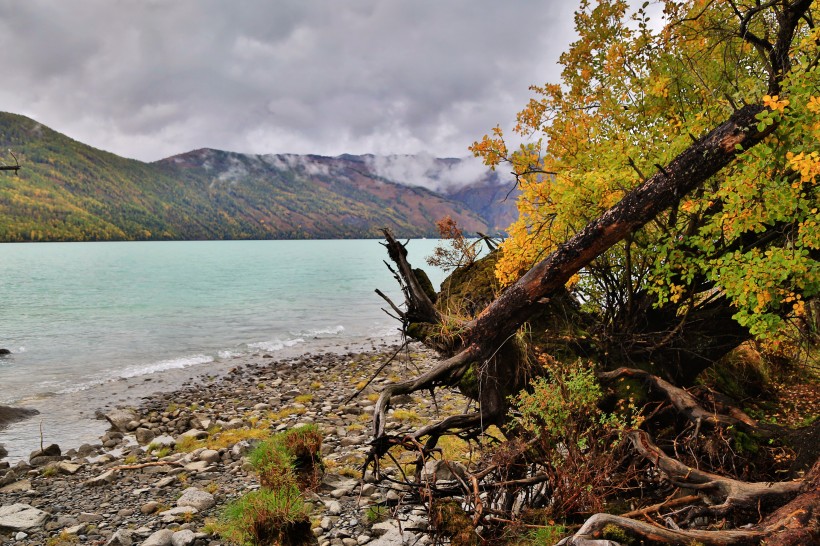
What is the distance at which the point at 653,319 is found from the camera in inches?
309

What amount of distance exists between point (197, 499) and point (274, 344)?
22.3 metres

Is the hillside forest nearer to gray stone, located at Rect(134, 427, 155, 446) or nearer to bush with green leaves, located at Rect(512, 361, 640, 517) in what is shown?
bush with green leaves, located at Rect(512, 361, 640, 517)

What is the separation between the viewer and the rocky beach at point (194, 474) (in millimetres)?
7863

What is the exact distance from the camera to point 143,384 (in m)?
21.4

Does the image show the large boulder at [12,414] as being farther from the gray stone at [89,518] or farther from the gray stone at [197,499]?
the gray stone at [197,499]

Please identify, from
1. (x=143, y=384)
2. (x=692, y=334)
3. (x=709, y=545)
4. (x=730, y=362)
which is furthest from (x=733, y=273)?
(x=143, y=384)

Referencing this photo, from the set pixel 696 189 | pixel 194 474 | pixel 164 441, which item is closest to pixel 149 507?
pixel 194 474

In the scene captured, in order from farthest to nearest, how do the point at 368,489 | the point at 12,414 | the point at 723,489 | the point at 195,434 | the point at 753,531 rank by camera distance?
the point at 12,414, the point at 195,434, the point at 368,489, the point at 723,489, the point at 753,531

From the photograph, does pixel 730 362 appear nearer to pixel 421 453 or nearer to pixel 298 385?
pixel 421 453

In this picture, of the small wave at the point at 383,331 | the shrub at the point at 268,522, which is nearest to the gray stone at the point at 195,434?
the shrub at the point at 268,522

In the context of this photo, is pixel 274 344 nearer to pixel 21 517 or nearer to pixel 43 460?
pixel 43 460

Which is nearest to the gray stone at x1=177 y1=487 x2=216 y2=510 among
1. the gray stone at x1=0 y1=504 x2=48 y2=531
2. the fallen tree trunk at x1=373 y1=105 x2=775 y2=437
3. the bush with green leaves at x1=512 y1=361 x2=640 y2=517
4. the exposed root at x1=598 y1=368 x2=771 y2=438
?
the gray stone at x1=0 y1=504 x2=48 y2=531

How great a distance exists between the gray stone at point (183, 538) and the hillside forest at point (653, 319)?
3.88 metres

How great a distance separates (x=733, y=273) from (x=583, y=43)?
7789 mm
